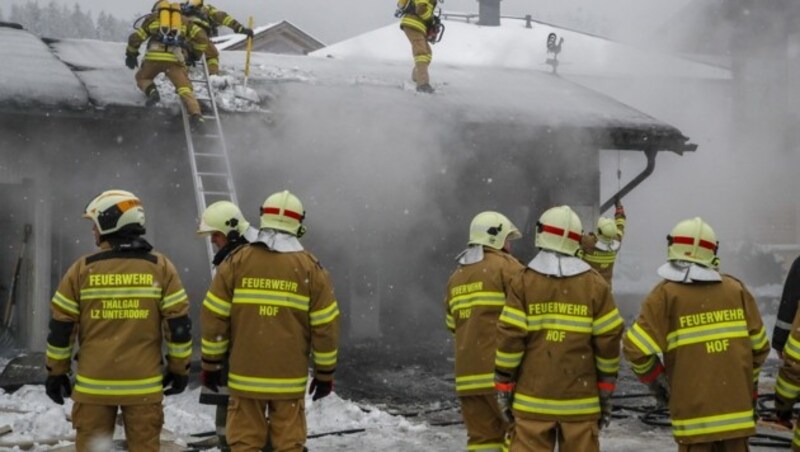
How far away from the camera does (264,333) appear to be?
4.85 meters

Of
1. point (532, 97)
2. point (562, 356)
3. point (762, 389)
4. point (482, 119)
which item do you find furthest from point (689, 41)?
point (562, 356)

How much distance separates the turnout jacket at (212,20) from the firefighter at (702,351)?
292 inches

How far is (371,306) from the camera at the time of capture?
1184cm

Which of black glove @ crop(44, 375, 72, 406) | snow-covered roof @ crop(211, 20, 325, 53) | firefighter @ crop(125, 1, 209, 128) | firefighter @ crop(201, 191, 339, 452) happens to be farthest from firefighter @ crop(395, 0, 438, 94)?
snow-covered roof @ crop(211, 20, 325, 53)

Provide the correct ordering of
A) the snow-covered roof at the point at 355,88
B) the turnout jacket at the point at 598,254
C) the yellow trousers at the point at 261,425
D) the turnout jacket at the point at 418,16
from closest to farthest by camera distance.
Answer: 1. the yellow trousers at the point at 261,425
2. the snow-covered roof at the point at 355,88
3. the turnout jacket at the point at 598,254
4. the turnout jacket at the point at 418,16

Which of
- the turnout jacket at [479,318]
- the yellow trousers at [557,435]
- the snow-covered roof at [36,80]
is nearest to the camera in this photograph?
Result: the yellow trousers at [557,435]

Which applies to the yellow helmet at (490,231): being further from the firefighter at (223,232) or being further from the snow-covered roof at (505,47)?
the snow-covered roof at (505,47)

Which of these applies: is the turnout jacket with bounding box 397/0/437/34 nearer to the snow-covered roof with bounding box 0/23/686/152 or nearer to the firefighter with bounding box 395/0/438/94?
the firefighter with bounding box 395/0/438/94

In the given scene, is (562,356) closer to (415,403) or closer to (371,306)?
(415,403)

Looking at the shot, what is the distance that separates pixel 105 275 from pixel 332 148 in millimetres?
5848

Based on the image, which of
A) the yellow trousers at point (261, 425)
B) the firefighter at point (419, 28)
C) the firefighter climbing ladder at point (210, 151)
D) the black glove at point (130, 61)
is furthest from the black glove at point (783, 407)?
the firefighter at point (419, 28)

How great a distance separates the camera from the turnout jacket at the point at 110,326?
15.2ft

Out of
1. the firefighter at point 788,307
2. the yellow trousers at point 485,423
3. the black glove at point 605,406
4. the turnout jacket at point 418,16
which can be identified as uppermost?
the turnout jacket at point 418,16

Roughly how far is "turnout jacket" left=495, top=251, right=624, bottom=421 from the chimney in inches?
1045
